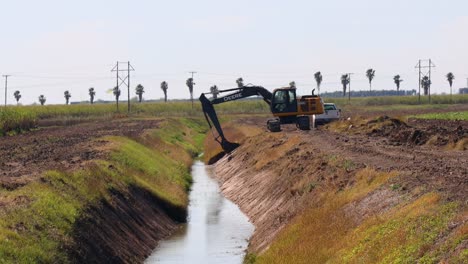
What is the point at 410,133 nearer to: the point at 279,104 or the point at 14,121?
the point at 279,104

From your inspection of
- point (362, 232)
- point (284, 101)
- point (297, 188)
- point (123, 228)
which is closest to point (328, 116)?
point (284, 101)

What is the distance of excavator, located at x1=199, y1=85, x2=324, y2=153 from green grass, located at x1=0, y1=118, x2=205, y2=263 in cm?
801

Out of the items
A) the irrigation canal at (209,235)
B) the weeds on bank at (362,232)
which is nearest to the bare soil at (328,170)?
the weeds on bank at (362,232)

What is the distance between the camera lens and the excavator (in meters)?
65.5

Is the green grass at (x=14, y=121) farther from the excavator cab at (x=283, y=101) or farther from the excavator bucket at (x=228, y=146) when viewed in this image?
the excavator cab at (x=283, y=101)

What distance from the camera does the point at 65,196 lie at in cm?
2948

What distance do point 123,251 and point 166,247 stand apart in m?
5.04

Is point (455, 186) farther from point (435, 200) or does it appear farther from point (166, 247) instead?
point (166, 247)

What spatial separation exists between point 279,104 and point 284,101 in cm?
44

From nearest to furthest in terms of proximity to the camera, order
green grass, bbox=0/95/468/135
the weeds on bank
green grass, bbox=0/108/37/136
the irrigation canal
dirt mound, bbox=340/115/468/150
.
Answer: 1. the weeds on bank
2. the irrigation canal
3. dirt mound, bbox=340/115/468/150
4. green grass, bbox=0/108/37/136
5. green grass, bbox=0/95/468/135

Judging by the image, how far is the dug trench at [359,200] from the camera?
20.3m

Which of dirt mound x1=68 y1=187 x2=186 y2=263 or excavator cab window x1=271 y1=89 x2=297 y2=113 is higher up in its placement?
excavator cab window x1=271 y1=89 x2=297 y2=113

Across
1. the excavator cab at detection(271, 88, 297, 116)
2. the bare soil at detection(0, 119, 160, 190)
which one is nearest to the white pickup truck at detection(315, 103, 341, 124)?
the excavator cab at detection(271, 88, 297, 116)

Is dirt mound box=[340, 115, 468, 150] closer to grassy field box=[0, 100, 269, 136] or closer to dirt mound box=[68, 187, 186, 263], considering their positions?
dirt mound box=[68, 187, 186, 263]
